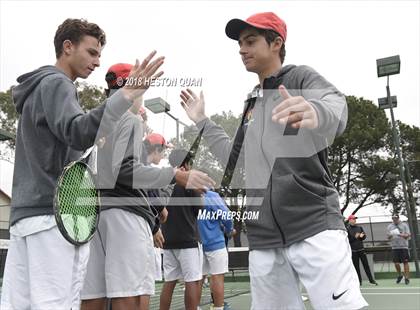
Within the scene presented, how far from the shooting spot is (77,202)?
2.29 m

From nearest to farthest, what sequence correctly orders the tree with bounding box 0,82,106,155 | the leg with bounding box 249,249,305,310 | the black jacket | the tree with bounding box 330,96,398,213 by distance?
the leg with bounding box 249,249,305,310 → the black jacket → the tree with bounding box 0,82,106,155 → the tree with bounding box 330,96,398,213

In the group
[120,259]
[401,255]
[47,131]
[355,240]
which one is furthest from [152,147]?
[401,255]

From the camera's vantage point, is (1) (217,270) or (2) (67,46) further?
(1) (217,270)

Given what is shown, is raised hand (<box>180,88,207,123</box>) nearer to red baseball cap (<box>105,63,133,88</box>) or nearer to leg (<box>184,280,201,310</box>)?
red baseball cap (<box>105,63,133,88</box>)

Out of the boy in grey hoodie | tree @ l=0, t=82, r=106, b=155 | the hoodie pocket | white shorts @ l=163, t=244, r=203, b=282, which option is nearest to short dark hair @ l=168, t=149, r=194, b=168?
white shorts @ l=163, t=244, r=203, b=282

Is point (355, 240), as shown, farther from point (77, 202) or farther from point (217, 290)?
point (77, 202)

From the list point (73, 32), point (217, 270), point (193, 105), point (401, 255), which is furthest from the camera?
point (401, 255)

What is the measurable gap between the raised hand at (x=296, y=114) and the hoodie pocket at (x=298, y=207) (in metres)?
0.47

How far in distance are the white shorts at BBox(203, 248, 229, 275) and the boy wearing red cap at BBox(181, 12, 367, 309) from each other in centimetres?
358

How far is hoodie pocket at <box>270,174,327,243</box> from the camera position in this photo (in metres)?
2.21

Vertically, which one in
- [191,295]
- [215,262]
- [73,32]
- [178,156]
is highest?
[73,32]

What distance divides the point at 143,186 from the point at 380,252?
18140mm

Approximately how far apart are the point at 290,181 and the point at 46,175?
1.21 m

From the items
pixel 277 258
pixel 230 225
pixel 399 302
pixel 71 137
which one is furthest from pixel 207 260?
pixel 71 137
